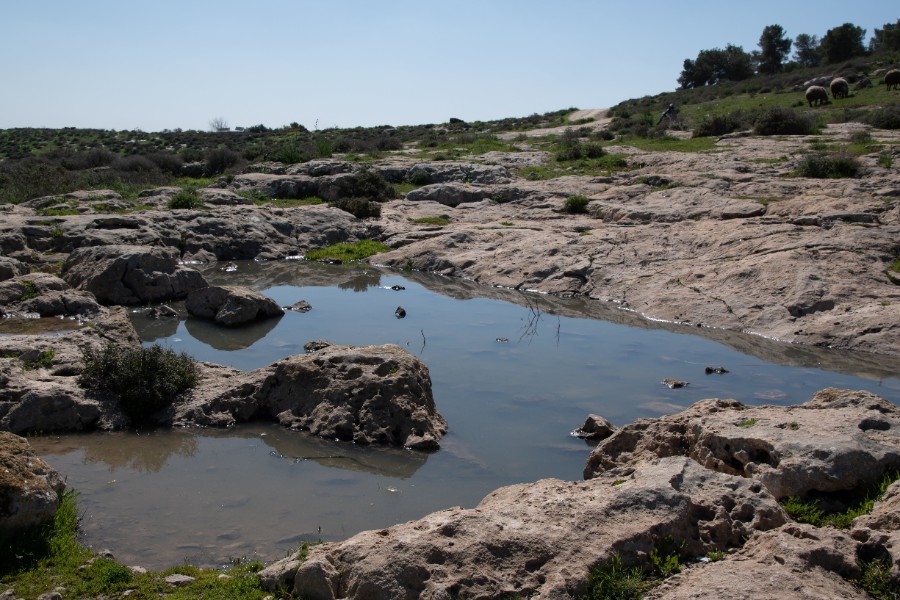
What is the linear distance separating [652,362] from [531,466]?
4.75 m

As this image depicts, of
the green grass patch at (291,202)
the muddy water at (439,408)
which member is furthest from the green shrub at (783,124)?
the muddy water at (439,408)

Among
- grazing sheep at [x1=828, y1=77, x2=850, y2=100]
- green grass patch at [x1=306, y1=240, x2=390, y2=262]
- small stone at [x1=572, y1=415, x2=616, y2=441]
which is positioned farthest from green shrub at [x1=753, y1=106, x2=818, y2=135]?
small stone at [x1=572, y1=415, x2=616, y2=441]

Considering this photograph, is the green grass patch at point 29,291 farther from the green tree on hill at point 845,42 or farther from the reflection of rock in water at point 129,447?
the green tree on hill at point 845,42

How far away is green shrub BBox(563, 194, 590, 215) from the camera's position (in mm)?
24203

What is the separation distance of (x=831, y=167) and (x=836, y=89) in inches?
872

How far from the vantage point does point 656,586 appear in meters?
4.98

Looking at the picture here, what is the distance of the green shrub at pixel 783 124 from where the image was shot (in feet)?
103

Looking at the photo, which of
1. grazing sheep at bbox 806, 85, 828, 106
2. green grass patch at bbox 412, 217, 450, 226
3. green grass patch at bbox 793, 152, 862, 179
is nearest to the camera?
green grass patch at bbox 793, 152, 862, 179

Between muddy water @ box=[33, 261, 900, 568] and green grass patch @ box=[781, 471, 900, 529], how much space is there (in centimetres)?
303

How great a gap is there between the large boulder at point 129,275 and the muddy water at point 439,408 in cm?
112

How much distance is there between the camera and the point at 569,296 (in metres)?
18.2

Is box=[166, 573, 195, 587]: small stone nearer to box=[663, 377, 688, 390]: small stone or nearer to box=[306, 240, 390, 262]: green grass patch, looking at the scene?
box=[663, 377, 688, 390]: small stone

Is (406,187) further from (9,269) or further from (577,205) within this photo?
(9,269)

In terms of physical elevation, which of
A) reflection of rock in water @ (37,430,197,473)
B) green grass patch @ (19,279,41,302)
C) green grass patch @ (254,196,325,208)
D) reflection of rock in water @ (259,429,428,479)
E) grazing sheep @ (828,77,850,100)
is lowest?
reflection of rock in water @ (259,429,428,479)
